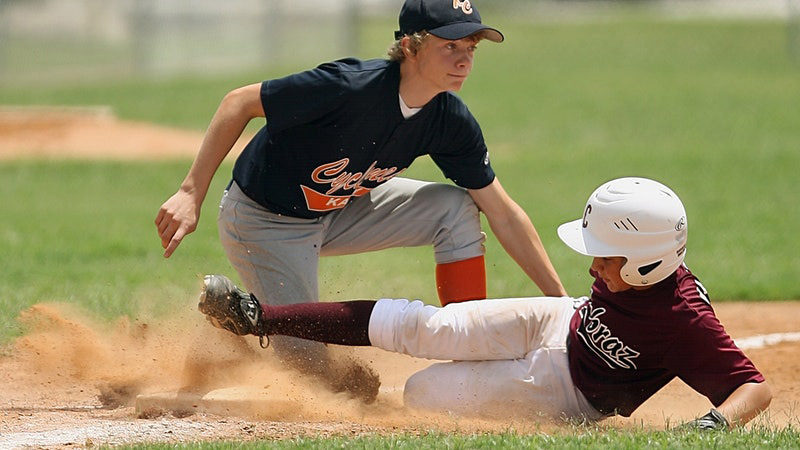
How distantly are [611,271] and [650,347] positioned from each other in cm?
30

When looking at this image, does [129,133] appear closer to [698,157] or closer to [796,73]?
[698,157]

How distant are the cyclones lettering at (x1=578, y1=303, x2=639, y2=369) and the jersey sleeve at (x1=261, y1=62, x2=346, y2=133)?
1.27m

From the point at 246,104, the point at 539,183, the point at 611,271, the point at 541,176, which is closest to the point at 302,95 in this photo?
the point at 246,104

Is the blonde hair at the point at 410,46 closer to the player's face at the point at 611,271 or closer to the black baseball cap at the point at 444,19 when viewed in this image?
the black baseball cap at the point at 444,19

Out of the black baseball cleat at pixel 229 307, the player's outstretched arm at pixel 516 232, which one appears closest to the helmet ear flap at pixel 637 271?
the player's outstretched arm at pixel 516 232

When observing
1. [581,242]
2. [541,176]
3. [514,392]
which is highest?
[581,242]

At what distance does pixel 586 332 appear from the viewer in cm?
426

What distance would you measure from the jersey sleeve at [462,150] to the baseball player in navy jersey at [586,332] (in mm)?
725

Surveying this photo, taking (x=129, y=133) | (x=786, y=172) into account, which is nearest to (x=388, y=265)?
(x=786, y=172)

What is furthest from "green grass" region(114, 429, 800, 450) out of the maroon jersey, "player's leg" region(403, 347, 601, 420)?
"player's leg" region(403, 347, 601, 420)

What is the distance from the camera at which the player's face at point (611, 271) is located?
13.4 feet

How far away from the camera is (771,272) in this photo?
7.79 metres

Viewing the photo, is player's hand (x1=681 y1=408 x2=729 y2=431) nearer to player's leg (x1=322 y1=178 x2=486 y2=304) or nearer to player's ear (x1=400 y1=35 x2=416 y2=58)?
player's leg (x1=322 y1=178 x2=486 y2=304)

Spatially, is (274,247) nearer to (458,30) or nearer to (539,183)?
(458,30)
